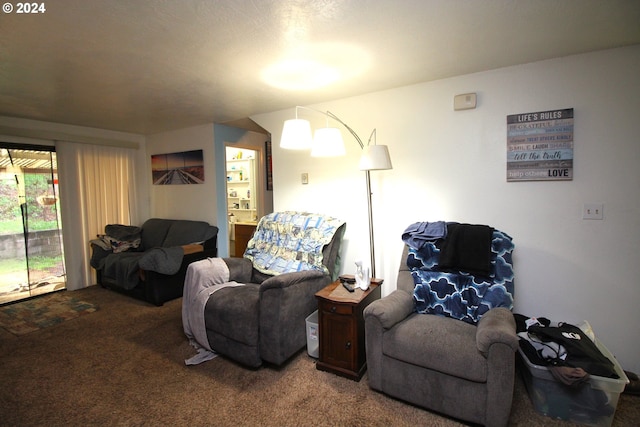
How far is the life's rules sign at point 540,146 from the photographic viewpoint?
84.6 inches

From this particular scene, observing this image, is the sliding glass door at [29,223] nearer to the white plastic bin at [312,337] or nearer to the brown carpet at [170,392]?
the brown carpet at [170,392]

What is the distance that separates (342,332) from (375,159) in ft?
4.27

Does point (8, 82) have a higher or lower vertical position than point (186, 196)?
higher

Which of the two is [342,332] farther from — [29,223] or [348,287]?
[29,223]

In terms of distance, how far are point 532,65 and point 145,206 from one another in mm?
5337

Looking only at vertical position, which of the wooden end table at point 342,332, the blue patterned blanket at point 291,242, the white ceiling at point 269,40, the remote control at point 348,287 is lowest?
the wooden end table at point 342,332

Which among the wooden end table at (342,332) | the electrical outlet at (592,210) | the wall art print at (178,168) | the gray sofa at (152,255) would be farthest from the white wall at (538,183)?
the wall art print at (178,168)

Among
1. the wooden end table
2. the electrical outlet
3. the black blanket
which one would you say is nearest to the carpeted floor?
the wooden end table

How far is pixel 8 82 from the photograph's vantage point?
8.13 ft

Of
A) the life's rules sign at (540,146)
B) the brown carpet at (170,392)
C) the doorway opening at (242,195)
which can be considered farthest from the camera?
the doorway opening at (242,195)

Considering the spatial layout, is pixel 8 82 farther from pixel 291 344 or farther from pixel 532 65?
pixel 532 65

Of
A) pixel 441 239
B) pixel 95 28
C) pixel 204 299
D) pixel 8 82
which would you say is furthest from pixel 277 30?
pixel 8 82

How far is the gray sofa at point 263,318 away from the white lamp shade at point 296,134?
38.8 inches

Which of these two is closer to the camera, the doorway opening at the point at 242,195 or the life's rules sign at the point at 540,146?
the life's rules sign at the point at 540,146
